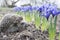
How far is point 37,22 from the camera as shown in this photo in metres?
2.57

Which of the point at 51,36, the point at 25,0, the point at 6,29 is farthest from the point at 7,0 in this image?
the point at 51,36

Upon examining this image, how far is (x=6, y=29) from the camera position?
253 cm

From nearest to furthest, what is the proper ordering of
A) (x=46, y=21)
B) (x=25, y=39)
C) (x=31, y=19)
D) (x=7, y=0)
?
(x=25, y=39) < (x=46, y=21) < (x=31, y=19) < (x=7, y=0)

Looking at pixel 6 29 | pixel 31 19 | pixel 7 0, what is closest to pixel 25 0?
pixel 7 0

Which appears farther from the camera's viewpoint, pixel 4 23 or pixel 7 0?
pixel 7 0

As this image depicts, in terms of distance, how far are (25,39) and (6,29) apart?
0.51m

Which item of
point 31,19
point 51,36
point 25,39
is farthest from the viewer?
point 31,19

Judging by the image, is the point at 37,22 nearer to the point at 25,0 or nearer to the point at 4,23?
the point at 4,23

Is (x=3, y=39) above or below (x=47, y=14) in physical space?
below

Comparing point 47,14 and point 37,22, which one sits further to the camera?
point 37,22

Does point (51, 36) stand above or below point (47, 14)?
below

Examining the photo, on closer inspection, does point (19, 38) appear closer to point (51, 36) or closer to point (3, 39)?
point (3, 39)

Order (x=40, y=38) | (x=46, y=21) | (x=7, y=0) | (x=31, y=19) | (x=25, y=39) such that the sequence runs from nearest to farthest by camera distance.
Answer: (x=25, y=39)
(x=40, y=38)
(x=46, y=21)
(x=31, y=19)
(x=7, y=0)

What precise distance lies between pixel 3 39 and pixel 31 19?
1.07 m
